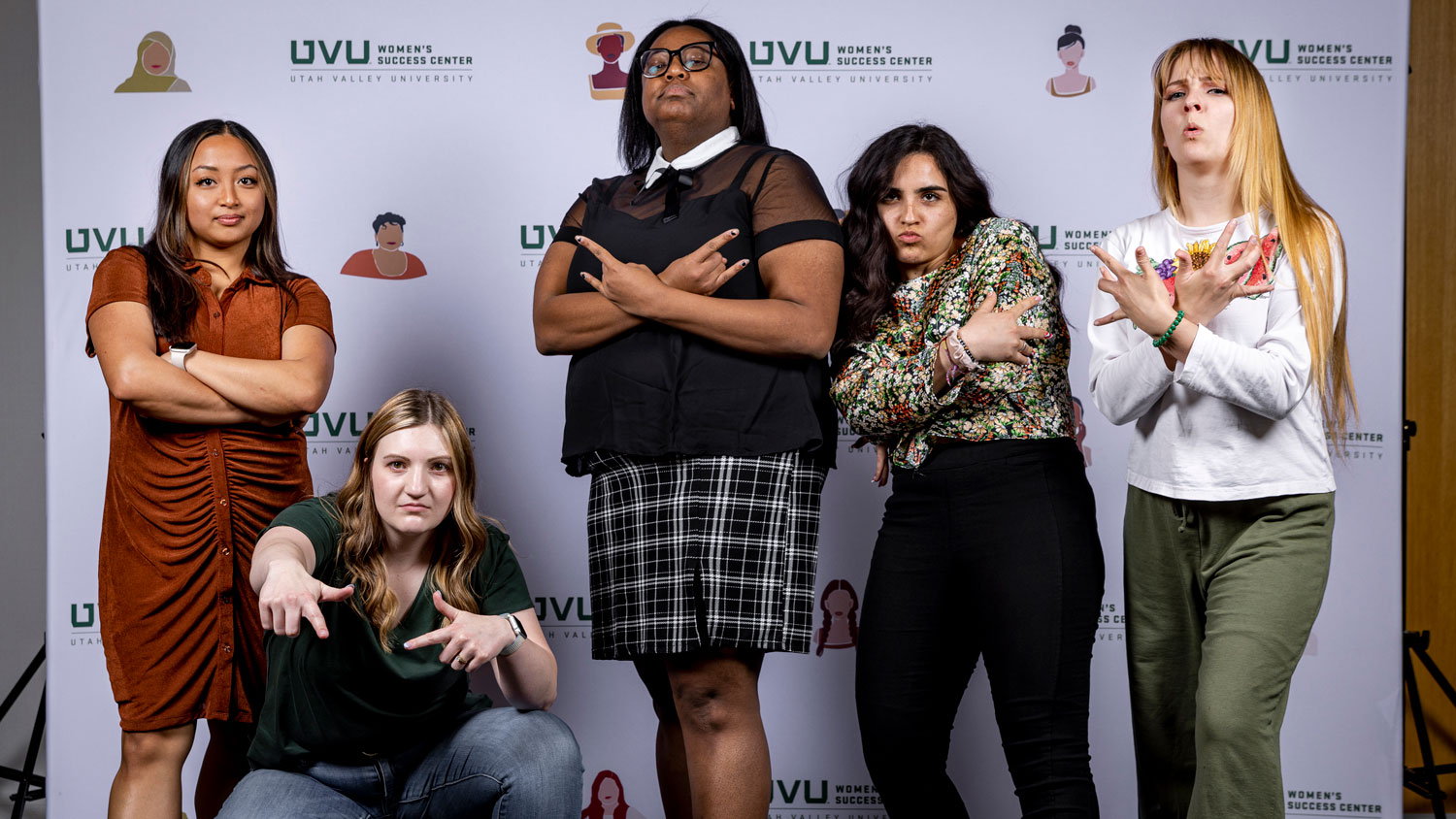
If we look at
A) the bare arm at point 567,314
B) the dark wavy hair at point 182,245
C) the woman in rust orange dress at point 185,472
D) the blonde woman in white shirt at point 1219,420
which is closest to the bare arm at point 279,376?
the woman in rust orange dress at point 185,472

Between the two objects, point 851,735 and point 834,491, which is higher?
point 834,491

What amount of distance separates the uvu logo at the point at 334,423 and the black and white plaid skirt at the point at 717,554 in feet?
4.23

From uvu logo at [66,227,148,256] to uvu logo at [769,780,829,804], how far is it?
2294 mm

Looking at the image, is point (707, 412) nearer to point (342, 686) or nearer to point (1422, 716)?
point (342, 686)

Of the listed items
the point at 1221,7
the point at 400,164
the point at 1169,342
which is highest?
the point at 1221,7

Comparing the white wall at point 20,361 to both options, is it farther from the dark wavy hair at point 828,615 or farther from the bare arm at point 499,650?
the dark wavy hair at point 828,615

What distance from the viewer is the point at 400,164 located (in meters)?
2.89

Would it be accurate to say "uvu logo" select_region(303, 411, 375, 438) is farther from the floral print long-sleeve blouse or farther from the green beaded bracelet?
the green beaded bracelet

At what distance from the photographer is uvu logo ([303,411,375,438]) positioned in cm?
291

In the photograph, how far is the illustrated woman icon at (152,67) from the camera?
286 cm

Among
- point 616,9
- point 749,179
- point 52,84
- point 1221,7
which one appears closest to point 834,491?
point 749,179

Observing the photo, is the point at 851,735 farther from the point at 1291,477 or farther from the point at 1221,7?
the point at 1221,7

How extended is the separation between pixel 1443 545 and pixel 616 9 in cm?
284

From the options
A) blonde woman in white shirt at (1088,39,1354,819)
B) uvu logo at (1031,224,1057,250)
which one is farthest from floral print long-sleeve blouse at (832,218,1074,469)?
uvu logo at (1031,224,1057,250)
